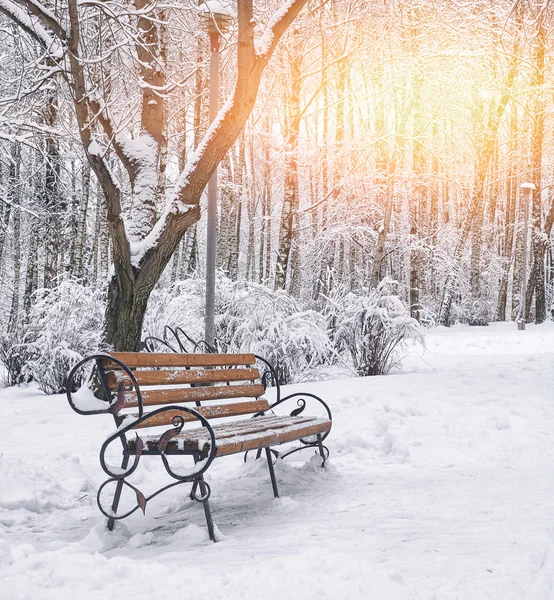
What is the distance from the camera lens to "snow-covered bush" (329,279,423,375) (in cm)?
836

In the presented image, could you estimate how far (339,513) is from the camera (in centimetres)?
348

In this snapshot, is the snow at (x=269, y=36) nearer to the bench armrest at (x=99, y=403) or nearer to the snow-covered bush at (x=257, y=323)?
the snow-covered bush at (x=257, y=323)

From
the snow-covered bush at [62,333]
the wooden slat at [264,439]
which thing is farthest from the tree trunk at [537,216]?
the wooden slat at [264,439]

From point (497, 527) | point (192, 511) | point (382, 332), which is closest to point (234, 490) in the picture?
point (192, 511)

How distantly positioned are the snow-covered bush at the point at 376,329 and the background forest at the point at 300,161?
3 cm

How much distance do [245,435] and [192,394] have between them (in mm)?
646

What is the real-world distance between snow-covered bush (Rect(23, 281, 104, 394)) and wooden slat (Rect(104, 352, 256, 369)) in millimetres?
4290

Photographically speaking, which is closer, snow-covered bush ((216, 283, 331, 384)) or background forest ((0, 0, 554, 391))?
snow-covered bush ((216, 283, 331, 384))

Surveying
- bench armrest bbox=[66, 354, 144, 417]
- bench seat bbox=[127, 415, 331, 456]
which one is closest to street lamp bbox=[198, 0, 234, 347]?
bench seat bbox=[127, 415, 331, 456]

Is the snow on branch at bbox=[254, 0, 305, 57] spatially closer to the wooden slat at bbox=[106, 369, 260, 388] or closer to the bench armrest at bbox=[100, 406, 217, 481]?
the wooden slat at bbox=[106, 369, 260, 388]

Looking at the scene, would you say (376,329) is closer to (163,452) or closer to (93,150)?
(93,150)

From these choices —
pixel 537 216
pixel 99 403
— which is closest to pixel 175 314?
pixel 99 403

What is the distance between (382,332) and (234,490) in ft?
15.4

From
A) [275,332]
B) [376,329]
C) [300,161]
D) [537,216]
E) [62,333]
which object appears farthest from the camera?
[300,161]
